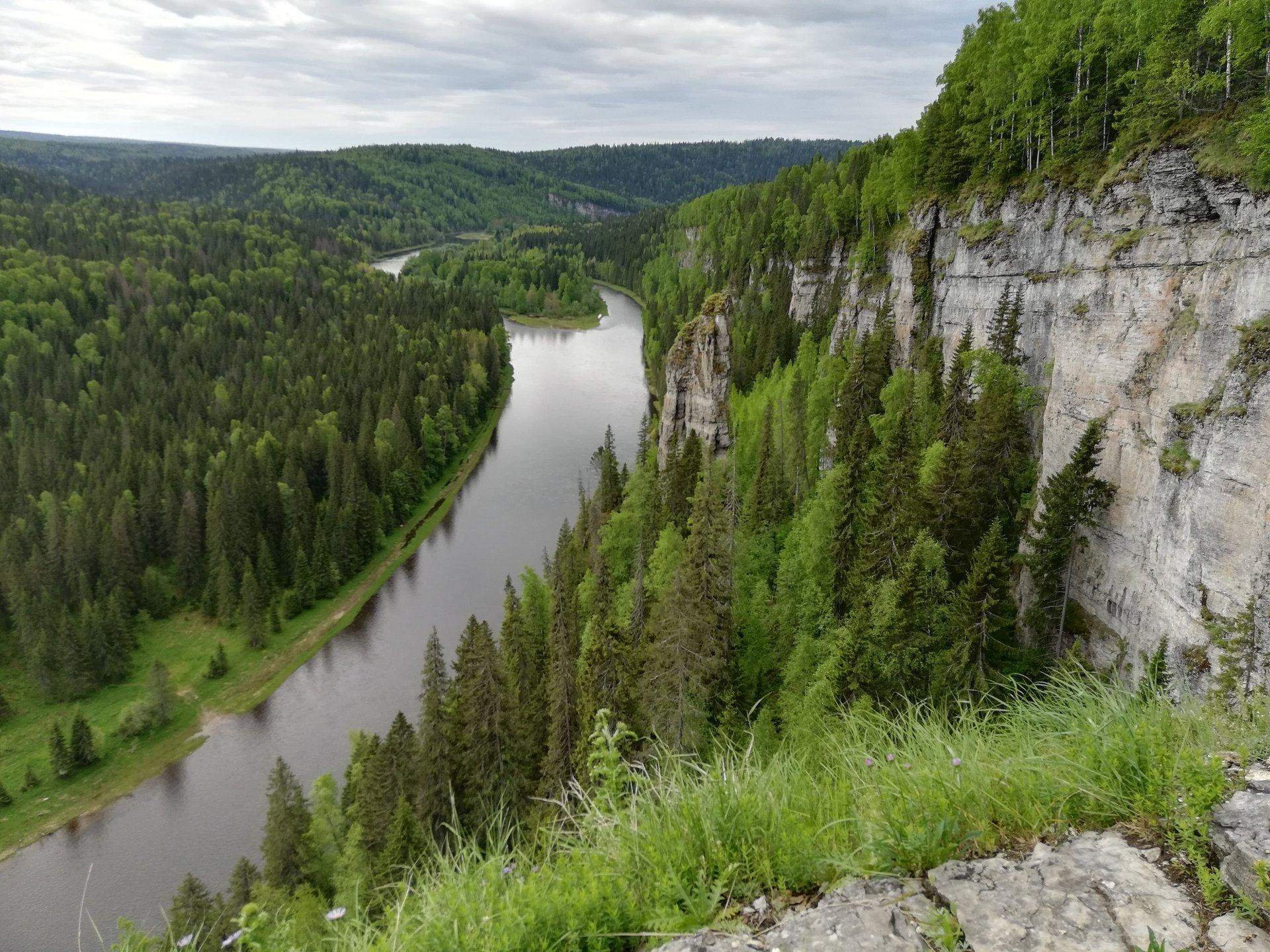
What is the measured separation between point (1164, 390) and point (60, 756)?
53465 mm

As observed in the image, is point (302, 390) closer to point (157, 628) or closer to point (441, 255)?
point (157, 628)

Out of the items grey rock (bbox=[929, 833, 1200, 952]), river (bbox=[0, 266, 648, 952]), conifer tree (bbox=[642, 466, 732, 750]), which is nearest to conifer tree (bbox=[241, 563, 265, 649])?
river (bbox=[0, 266, 648, 952])

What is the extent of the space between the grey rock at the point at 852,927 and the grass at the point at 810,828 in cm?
11

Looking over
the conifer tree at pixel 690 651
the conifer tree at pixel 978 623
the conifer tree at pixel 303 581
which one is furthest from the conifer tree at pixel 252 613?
the conifer tree at pixel 978 623

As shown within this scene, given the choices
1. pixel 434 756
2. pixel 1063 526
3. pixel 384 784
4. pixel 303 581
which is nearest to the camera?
pixel 1063 526

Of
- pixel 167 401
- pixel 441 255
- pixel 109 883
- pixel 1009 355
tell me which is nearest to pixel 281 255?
pixel 441 255

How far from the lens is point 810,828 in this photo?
14.9ft

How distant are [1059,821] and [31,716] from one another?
193ft

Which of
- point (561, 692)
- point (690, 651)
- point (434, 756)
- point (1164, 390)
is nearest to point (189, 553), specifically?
point (434, 756)

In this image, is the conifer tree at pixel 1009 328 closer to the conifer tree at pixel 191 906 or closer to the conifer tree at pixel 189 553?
the conifer tree at pixel 191 906

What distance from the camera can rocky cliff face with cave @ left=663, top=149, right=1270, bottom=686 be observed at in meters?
18.8

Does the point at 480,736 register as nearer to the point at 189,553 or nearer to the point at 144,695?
the point at 144,695

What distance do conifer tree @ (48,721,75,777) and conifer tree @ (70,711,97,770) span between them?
6.8 inches

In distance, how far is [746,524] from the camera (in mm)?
39625
